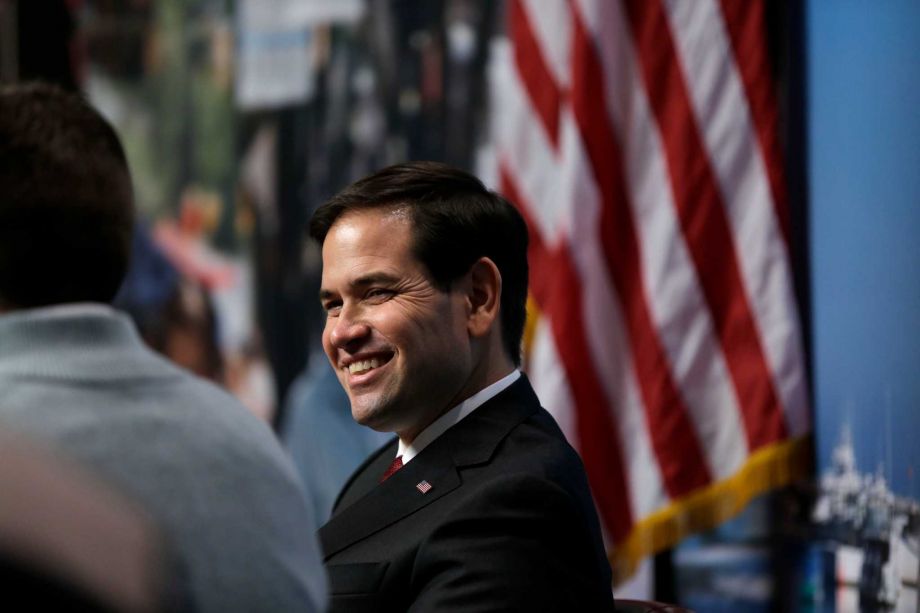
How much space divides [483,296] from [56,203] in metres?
1.03

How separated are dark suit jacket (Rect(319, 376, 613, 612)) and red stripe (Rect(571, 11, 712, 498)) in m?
1.14

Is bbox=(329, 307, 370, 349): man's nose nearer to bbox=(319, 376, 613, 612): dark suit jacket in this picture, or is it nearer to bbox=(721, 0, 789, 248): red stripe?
bbox=(319, 376, 613, 612): dark suit jacket

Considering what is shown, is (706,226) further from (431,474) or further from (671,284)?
(431,474)

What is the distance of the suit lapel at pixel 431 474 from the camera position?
67.0 inches

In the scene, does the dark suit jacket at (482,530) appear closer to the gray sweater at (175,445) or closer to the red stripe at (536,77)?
the gray sweater at (175,445)

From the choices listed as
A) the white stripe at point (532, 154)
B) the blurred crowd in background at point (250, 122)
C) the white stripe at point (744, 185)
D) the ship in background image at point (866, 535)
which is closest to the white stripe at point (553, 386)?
the white stripe at point (532, 154)

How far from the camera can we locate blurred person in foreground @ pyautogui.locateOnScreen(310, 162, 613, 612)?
1.64 m

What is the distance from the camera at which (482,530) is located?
152cm

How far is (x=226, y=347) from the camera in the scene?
4.52 meters

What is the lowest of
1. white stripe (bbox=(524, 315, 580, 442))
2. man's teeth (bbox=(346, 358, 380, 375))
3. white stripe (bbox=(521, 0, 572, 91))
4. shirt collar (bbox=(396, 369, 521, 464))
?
white stripe (bbox=(524, 315, 580, 442))

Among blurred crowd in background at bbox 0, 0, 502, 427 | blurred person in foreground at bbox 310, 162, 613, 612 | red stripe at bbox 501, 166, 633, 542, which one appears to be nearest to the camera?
blurred person in foreground at bbox 310, 162, 613, 612

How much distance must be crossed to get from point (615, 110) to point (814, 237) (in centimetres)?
60

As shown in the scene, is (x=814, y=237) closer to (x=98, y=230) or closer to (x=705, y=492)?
(x=705, y=492)

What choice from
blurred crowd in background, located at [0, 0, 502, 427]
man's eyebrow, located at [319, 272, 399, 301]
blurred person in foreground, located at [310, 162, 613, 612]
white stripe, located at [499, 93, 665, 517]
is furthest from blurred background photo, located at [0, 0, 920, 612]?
man's eyebrow, located at [319, 272, 399, 301]
